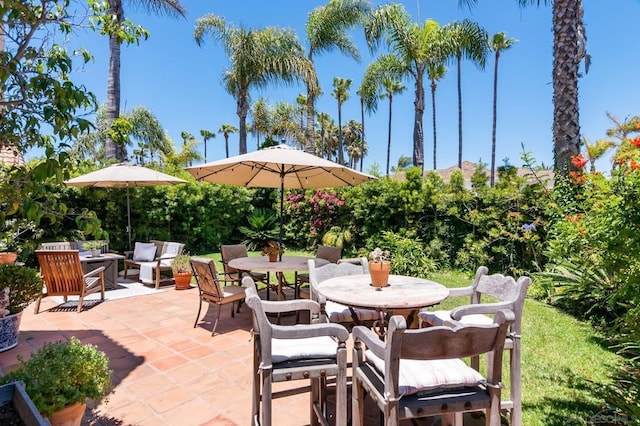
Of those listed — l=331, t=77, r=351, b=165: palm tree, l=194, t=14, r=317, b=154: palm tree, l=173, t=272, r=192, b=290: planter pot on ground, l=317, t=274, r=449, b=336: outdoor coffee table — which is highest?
l=331, t=77, r=351, b=165: palm tree

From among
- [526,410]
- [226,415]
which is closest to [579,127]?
[526,410]

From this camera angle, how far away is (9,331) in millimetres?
3852

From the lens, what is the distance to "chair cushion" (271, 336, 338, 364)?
2184mm

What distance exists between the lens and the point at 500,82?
23.5 m

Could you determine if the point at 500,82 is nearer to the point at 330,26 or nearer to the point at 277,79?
the point at 330,26

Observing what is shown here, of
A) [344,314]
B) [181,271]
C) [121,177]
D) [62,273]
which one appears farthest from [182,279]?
[344,314]

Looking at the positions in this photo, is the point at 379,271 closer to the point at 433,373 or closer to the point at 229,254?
the point at 433,373

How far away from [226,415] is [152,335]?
2.17 meters

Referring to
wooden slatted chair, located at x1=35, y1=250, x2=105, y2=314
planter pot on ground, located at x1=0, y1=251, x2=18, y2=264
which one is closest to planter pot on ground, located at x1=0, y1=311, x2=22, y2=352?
wooden slatted chair, located at x1=35, y1=250, x2=105, y2=314

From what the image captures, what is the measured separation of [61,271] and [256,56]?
39.1 feet

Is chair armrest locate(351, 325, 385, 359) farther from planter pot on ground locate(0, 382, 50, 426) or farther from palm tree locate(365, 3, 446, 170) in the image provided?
palm tree locate(365, 3, 446, 170)

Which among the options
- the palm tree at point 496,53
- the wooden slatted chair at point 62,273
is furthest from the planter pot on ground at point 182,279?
the palm tree at point 496,53

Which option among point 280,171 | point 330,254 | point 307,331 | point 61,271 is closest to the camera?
point 307,331

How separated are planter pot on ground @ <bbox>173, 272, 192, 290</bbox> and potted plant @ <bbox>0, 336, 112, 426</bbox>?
4.49 m
